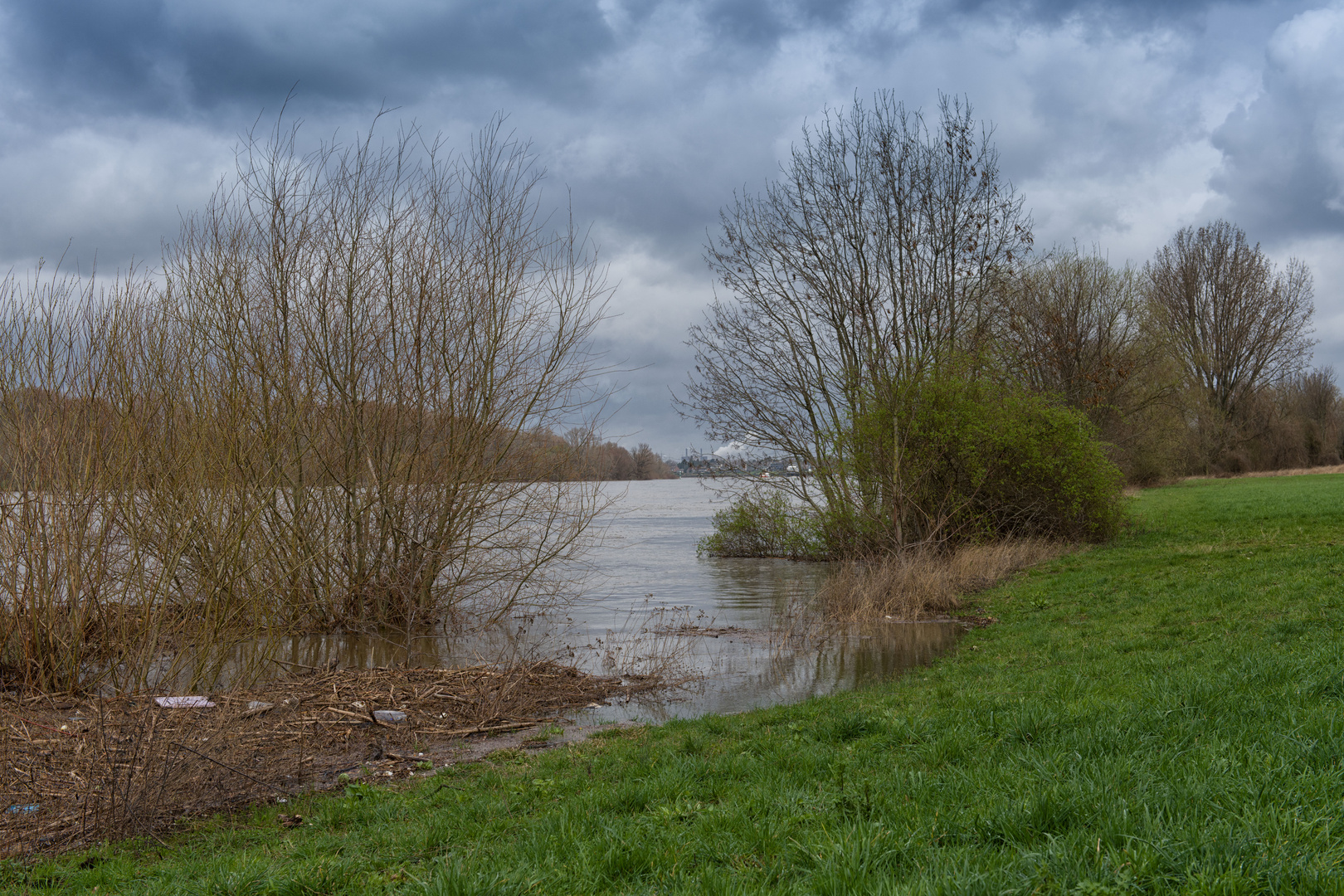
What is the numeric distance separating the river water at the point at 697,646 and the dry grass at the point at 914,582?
2.54ft

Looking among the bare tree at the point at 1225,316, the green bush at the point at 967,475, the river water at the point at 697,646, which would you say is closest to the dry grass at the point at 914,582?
the river water at the point at 697,646

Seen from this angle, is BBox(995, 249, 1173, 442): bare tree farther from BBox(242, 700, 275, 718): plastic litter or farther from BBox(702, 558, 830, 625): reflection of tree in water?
BBox(242, 700, 275, 718): plastic litter

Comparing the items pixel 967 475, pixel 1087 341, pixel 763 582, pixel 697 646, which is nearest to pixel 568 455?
pixel 697 646

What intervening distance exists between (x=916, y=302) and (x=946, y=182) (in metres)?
3.02

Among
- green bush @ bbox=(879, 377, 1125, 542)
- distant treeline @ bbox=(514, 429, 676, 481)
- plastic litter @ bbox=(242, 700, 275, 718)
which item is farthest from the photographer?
green bush @ bbox=(879, 377, 1125, 542)

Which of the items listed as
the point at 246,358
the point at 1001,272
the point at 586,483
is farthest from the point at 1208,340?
the point at 246,358

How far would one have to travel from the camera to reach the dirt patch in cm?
571

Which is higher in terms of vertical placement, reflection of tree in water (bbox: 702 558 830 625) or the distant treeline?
the distant treeline

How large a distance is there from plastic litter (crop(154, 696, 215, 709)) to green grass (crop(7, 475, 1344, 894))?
1.45 meters

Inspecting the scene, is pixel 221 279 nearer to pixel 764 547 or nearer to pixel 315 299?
pixel 315 299

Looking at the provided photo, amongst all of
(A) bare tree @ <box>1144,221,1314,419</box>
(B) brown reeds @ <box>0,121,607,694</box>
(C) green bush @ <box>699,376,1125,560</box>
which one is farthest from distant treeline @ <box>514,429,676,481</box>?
(A) bare tree @ <box>1144,221,1314,419</box>

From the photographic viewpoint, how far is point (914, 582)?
53.3 feet

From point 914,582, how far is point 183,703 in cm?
1253

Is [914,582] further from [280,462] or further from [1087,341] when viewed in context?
[1087,341]
